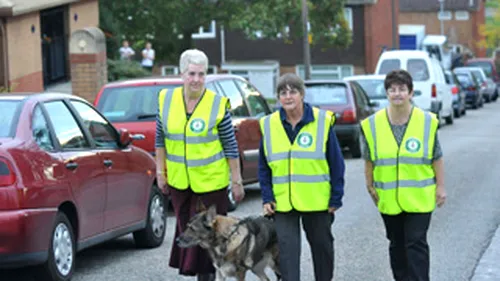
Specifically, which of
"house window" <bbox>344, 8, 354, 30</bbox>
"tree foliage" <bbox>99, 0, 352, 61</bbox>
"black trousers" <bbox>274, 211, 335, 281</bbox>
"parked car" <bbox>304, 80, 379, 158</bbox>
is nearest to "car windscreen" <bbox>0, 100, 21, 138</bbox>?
"black trousers" <bbox>274, 211, 335, 281</bbox>

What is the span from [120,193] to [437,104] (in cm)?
2087

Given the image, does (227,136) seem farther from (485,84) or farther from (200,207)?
(485,84)

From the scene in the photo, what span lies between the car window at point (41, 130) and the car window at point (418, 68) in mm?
21829

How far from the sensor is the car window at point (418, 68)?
1194 inches

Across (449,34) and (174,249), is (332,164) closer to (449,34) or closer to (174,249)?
(174,249)

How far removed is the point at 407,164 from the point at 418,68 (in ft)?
76.7

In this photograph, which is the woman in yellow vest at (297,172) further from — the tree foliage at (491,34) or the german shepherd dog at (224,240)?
the tree foliage at (491,34)

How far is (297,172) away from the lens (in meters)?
7.23

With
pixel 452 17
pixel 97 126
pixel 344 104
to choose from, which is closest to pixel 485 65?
pixel 452 17

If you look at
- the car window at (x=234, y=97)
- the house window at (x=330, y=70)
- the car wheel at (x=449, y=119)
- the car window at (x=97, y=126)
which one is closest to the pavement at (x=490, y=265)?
the car window at (x=97, y=126)

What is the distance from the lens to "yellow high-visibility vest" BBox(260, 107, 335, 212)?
284 inches

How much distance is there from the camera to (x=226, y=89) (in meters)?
14.2

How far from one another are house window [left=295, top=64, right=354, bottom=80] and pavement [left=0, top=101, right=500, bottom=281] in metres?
41.3

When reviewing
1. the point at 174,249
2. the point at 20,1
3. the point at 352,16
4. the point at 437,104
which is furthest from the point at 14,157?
the point at 352,16
